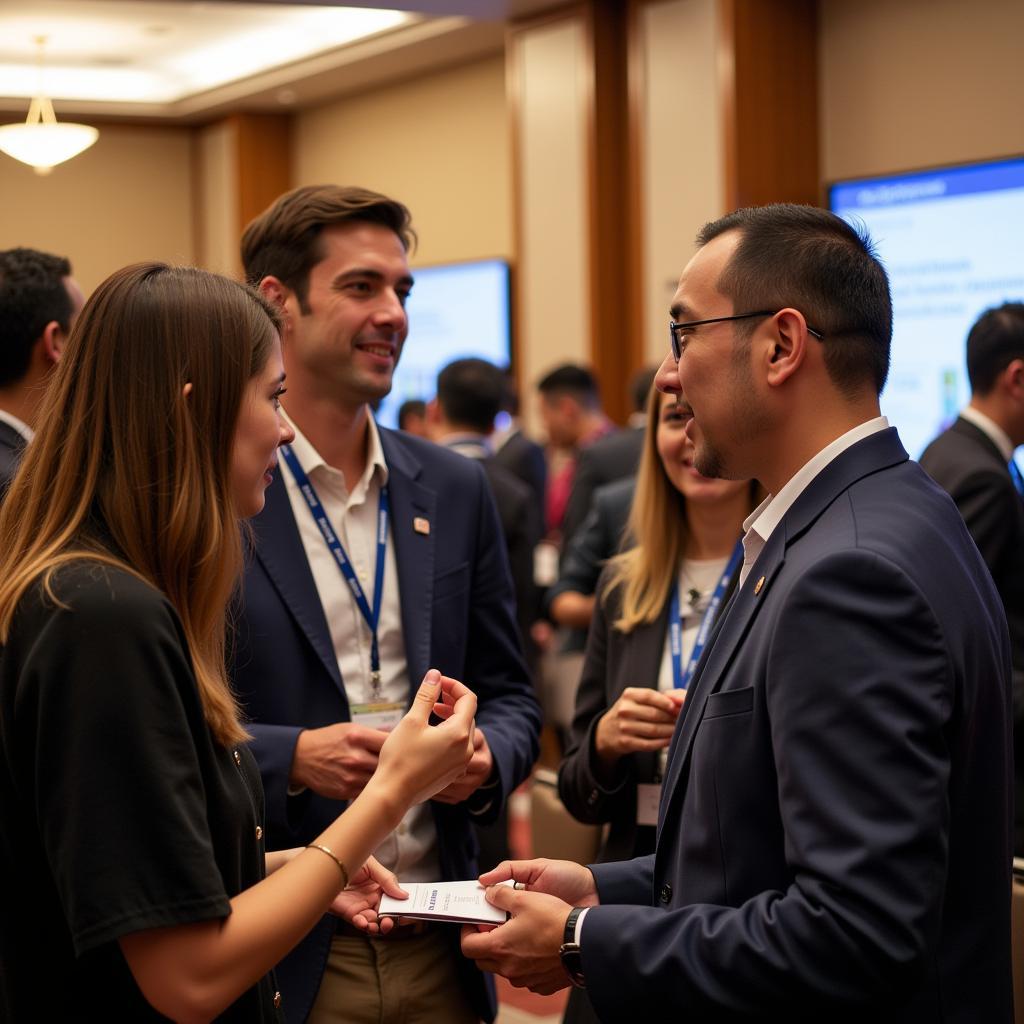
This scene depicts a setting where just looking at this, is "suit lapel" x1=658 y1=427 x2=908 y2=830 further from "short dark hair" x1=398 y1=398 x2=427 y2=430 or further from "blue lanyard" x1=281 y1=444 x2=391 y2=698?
"short dark hair" x1=398 y1=398 x2=427 y2=430

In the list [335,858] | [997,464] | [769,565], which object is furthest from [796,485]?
[997,464]

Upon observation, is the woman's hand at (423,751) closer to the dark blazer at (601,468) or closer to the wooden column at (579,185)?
the dark blazer at (601,468)

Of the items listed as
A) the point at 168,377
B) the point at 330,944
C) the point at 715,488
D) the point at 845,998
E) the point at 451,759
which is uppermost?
the point at 168,377

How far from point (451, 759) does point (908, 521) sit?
622mm

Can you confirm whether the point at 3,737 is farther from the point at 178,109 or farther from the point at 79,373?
the point at 178,109

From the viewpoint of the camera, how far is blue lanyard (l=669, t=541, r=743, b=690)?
2.44 m

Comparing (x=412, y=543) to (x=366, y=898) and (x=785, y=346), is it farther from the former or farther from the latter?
(x=785, y=346)

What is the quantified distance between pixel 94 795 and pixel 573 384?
19.4ft

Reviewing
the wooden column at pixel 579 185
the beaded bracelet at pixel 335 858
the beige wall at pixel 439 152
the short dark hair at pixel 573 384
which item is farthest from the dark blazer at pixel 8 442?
the beige wall at pixel 439 152

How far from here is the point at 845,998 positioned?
52.7 inches

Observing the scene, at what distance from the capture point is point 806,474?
159cm

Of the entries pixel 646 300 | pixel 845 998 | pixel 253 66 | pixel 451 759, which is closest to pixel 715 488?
pixel 451 759

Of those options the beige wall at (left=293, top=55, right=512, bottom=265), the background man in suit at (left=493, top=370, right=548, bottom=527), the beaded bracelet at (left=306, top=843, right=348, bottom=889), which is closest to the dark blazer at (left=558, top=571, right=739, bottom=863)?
the beaded bracelet at (left=306, top=843, right=348, bottom=889)

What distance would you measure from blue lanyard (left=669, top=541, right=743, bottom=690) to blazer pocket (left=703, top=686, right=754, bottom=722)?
34.7 inches
